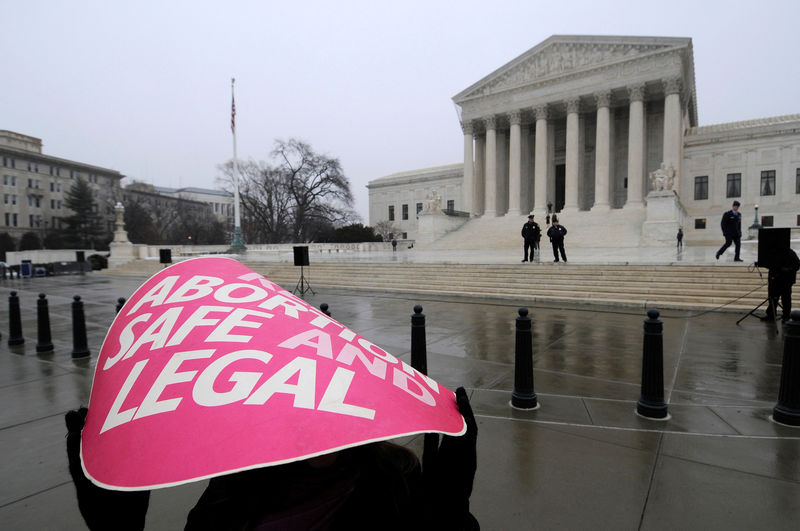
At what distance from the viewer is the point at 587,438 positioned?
12.7 ft

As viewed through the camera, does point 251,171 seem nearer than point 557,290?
No

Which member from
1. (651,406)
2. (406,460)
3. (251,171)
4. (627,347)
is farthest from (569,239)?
(251,171)

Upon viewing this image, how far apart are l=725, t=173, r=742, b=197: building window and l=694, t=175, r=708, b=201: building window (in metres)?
1.98

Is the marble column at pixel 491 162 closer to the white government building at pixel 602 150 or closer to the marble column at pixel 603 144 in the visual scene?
the white government building at pixel 602 150

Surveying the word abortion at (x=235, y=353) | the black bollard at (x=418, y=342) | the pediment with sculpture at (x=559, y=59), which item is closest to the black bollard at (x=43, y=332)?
the black bollard at (x=418, y=342)

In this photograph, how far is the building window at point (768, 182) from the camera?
145 feet

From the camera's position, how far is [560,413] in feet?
14.7

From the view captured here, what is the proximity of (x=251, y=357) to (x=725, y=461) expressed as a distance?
12.7ft

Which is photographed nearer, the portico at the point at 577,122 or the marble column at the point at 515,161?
the portico at the point at 577,122

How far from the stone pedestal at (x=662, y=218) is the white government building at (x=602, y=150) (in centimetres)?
318

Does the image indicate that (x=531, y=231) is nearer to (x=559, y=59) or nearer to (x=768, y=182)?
(x=559, y=59)

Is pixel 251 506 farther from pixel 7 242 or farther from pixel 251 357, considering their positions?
pixel 7 242

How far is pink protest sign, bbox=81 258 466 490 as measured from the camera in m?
1.09

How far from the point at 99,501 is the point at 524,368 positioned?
400 cm
